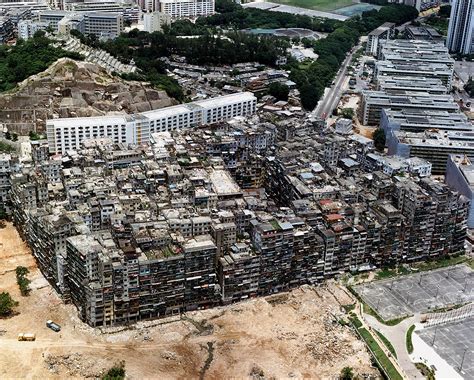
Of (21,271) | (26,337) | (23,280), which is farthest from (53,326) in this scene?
(21,271)

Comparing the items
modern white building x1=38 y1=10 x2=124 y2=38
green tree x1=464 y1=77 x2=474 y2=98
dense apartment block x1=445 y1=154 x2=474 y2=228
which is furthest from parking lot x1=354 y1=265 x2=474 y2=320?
modern white building x1=38 y1=10 x2=124 y2=38

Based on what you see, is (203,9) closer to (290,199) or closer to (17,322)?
(290,199)

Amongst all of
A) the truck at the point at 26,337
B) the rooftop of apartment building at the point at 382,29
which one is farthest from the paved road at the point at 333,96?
the truck at the point at 26,337

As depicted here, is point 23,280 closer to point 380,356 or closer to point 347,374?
point 347,374

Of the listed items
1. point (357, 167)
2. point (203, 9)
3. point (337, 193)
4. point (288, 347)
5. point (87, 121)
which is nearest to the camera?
point (288, 347)

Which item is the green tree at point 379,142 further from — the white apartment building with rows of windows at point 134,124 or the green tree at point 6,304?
the green tree at point 6,304

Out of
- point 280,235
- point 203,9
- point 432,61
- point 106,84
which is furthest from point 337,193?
point 203,9

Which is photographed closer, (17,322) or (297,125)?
(17,322)
